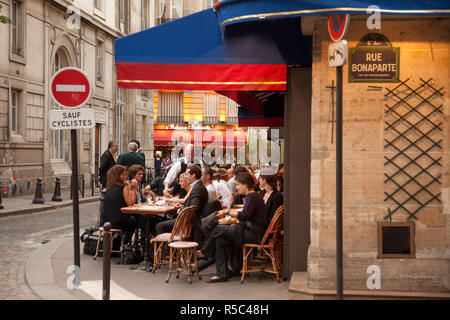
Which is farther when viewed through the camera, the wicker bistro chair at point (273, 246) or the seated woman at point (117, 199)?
the seated woman at point (117, 199)

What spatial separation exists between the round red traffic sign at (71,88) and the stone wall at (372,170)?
9.43 ft

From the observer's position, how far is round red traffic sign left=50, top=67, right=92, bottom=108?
6859 mm

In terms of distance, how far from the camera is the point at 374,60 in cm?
569

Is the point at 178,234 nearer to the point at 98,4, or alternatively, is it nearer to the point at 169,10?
the point at 98,4

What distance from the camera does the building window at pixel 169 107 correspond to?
166 ft

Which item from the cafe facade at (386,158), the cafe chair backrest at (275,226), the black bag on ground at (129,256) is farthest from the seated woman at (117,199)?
the cafe facade at (386,158)

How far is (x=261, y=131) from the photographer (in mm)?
33375

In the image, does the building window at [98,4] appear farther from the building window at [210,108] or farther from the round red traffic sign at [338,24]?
the round red traffic sign at [338,24]

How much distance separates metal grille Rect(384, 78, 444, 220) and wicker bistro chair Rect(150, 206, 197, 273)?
3059 mm

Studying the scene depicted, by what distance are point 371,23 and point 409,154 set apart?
4.47ft

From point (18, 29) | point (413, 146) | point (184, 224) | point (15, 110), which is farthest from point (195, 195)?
point (18, 29)

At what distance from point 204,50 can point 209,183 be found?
10.2 feet

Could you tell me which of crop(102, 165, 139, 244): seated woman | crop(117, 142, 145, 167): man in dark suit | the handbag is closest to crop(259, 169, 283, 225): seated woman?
the handbag
